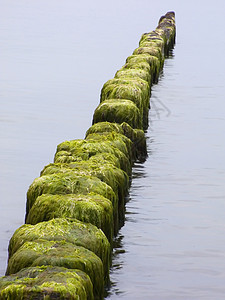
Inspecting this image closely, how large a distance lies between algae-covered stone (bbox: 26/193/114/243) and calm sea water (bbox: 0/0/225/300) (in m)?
0.67

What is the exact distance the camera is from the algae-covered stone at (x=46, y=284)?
5414 millimetres

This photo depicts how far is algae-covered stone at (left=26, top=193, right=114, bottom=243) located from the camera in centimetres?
729

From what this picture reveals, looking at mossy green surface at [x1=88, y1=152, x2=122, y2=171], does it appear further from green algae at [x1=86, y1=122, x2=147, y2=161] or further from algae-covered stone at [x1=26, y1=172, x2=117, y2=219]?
green algae at [x1=86, y1=122, x2=147, y2=161]

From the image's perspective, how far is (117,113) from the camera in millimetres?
12031

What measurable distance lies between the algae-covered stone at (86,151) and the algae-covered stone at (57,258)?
9.59 feet

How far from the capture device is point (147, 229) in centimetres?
925

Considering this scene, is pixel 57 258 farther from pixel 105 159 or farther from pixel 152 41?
pixel 152 41

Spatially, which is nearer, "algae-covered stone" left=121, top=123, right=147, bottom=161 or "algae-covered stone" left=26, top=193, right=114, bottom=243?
"algae-covered stone" left=26, top=193, right=114, bottom=243

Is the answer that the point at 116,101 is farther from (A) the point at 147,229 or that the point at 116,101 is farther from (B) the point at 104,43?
(B) the point at 104,43

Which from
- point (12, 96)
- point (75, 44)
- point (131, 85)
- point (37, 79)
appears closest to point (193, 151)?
point (131, 85)

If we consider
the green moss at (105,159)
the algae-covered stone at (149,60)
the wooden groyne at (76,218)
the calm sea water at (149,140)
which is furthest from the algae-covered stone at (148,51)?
the green moss at (105,159)

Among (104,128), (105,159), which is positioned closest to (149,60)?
(104,128)

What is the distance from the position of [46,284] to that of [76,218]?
178 centimetres

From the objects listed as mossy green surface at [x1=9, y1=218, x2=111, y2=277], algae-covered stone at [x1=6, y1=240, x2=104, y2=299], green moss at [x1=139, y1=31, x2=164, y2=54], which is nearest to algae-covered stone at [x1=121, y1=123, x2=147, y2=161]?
mossy green surface at [x1=9, y1=218, x2=111, y2=277]
